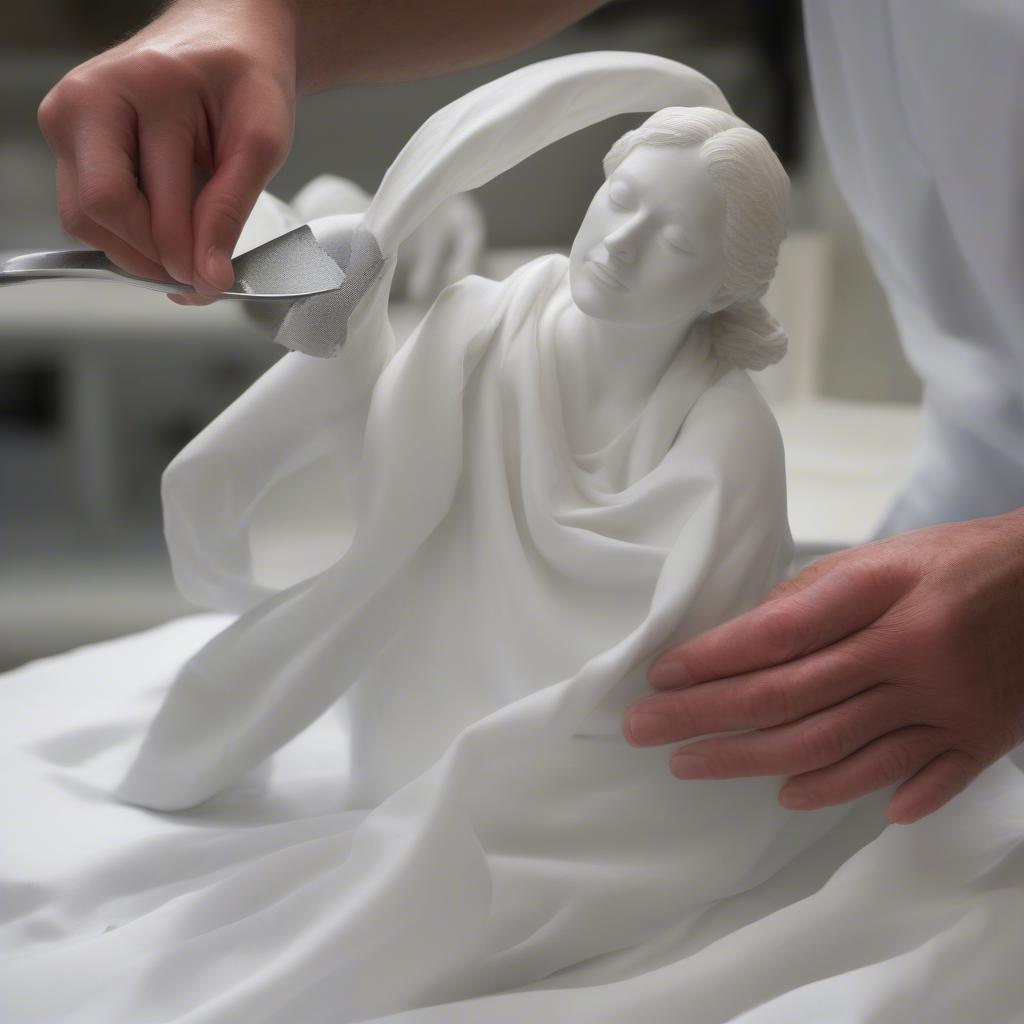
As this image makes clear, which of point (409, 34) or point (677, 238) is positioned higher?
point (409, 34)

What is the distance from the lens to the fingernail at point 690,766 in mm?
683

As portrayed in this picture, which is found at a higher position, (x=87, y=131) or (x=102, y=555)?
(x=87, y=131)

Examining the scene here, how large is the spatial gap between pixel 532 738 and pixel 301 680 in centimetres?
21

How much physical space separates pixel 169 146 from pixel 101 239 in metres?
0.06

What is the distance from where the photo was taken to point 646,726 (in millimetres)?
679

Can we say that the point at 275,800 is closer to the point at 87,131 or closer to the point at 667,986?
the point at 667,986

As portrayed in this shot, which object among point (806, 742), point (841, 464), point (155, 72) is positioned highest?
point (155, 72)

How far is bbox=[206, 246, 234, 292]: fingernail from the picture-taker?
0.65 m

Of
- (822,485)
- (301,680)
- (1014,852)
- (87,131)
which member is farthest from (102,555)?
(1014,852)

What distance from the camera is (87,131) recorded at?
2.19ft

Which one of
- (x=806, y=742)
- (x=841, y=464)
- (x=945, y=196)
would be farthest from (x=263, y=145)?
(x=841, y=464)

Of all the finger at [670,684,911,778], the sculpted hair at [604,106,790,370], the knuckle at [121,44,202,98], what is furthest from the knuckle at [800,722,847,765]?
the knuckle at [121,44,202,98]

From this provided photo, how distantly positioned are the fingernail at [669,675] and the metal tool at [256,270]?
0.89 feet

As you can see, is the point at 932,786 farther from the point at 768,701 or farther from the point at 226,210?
the point at 226,210
